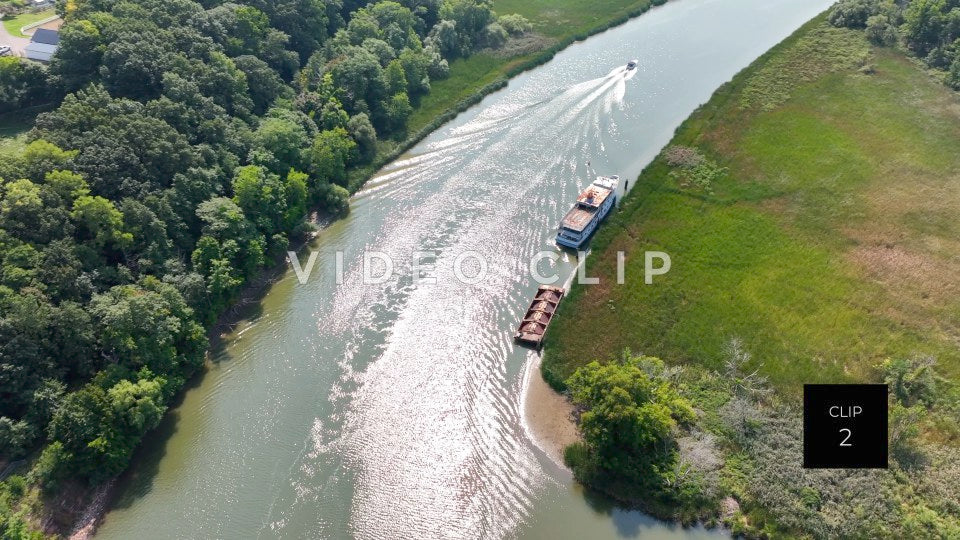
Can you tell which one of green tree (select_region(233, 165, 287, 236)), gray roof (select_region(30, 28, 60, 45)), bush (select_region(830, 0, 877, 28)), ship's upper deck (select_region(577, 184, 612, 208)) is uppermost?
gray roof (select_region(30, 28, 60, 45))

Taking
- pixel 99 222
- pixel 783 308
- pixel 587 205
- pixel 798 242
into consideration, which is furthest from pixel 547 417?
pixel 99 222

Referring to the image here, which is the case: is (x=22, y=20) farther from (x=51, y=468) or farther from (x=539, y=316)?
(x=539, y=316)

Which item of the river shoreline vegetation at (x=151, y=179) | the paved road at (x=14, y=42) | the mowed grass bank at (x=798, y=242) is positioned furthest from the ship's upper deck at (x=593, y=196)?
the paved road at (x=14, y=42)

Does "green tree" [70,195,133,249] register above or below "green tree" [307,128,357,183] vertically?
above

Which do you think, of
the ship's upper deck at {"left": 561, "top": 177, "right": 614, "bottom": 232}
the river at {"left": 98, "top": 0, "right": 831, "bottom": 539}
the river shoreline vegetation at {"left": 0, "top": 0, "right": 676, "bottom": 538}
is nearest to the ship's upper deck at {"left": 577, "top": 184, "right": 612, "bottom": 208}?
the ship's upper deck at {"left": 561, "top": 177, "right": 614, "bottom": 232}

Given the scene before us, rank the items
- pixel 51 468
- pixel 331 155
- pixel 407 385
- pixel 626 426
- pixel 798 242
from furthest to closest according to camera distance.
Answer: pixel 331 155
pixel 798 242
pixel 407 385
pixel 626 426
pixel 51 468

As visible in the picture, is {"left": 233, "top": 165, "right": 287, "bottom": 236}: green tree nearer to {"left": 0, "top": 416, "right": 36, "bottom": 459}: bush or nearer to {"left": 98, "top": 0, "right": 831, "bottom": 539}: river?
{"left": 98, "top": 0, "right": 831, "bottom": 539}: river
